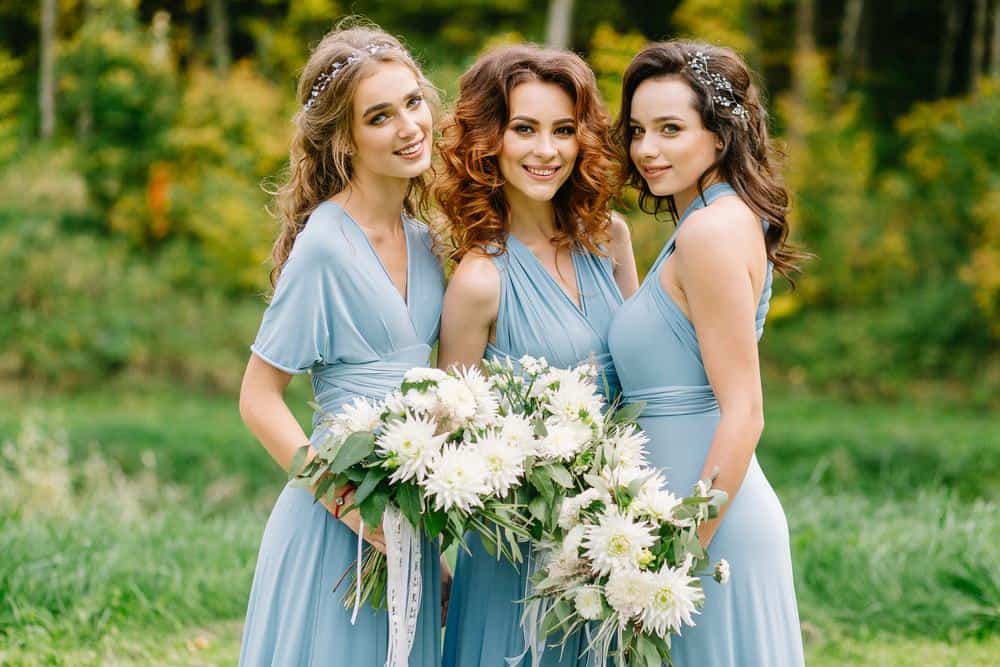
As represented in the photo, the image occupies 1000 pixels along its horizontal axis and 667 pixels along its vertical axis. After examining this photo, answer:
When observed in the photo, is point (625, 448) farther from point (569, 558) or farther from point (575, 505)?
point (569, 558)

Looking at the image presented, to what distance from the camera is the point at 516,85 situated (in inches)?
146

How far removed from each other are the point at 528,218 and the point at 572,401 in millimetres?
1089

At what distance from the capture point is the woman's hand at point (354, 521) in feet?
10.2

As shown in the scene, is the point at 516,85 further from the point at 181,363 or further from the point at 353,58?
the point at 181,363

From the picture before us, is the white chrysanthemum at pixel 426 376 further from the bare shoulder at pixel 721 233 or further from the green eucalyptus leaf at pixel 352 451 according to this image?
the bare shoulder at pixel 721 233

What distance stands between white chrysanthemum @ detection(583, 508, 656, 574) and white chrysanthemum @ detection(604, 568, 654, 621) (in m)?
0.02

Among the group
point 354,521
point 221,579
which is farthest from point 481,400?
point 221,579

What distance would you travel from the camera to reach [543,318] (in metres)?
3.62

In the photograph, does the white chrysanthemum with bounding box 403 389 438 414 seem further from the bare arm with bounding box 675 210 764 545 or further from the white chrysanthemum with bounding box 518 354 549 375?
the bare arm with bounding box 675 210 764 545

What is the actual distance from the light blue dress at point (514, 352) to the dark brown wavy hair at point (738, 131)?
0.60m

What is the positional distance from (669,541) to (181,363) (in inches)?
581

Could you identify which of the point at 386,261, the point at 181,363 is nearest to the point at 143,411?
the point at 181,363

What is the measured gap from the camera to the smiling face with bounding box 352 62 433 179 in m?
3.47

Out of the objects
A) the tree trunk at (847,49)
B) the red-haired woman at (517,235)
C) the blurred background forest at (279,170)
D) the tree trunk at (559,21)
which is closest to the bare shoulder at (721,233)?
the red-haired woman at (517,235)
